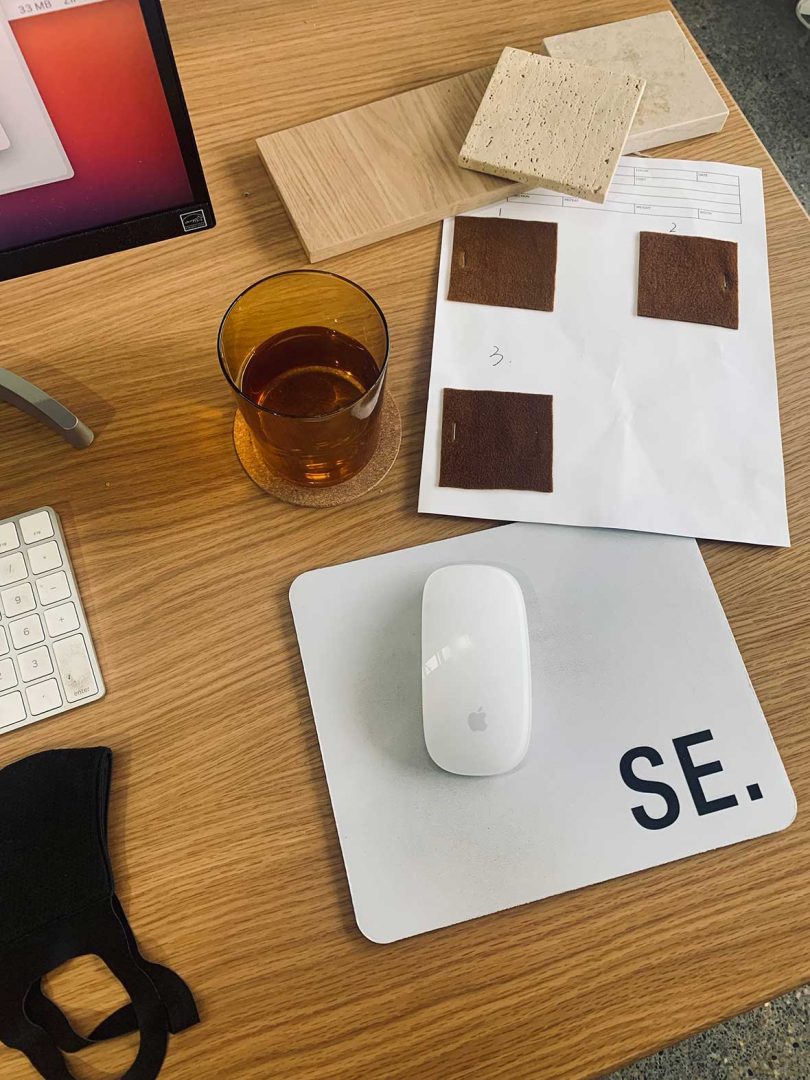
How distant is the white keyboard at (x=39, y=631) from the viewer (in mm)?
538

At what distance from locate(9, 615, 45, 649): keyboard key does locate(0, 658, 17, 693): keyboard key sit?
1 centimetres

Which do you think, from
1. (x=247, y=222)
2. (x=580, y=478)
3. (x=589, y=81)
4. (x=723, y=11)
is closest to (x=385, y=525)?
(x=580, y=478)

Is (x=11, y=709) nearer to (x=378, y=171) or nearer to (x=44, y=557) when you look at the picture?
(x=44, y=557)

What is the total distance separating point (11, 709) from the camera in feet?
1.76

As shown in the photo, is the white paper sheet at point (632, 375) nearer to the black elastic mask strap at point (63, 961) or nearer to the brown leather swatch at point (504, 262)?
the brown leather swatch at point (504, 262)

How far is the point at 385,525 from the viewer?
0.59 meters

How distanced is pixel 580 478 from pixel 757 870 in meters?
0.27

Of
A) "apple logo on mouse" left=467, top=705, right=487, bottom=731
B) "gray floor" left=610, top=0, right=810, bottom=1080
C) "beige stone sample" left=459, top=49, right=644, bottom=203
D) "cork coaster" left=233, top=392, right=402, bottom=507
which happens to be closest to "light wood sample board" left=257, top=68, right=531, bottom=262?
"beige stone sample" left=459, top=49, right=644, bottom=203

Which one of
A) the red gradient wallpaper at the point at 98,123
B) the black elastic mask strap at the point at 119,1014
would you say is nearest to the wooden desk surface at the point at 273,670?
the black elastic mask strap at the point at 119,1014

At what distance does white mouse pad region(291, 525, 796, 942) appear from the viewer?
1.68ft

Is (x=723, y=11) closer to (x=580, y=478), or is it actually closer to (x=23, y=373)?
(x=580, y=478)

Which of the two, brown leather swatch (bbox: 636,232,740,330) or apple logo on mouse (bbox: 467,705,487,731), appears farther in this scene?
brown leather swatch (bbox: 636,232,740,330)

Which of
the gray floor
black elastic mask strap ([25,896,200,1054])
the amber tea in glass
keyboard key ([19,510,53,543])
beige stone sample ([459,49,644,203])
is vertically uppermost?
beige stone sample ([459,49,644,203])

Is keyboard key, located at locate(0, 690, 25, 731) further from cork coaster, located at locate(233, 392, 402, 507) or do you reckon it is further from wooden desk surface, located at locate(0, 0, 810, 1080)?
cork coaster, located at locate(233, 392, 402, 507)
